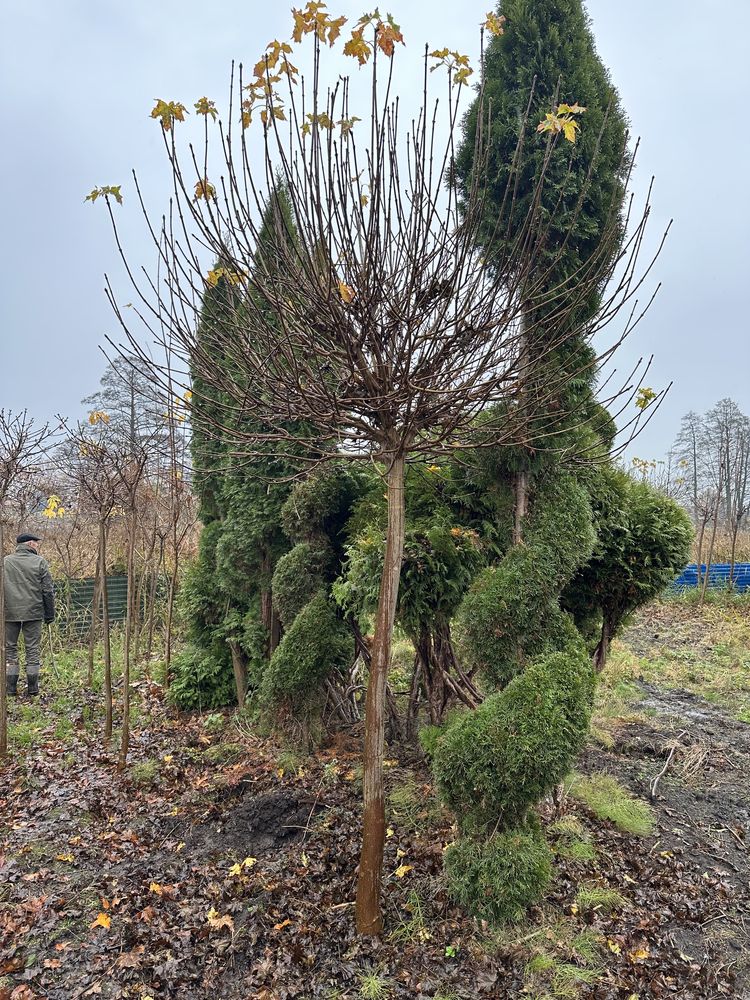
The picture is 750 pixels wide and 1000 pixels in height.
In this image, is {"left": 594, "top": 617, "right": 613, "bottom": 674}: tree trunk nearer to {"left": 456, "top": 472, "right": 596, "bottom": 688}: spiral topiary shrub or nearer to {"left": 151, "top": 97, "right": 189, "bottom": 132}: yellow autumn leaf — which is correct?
{"left": 456, "top": 472, "right": 596, "bottom": 688}: spiral topiary shrub

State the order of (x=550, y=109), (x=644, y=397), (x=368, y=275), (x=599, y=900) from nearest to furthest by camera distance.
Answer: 1. (x=368, y=275)
2. (x=644, y=397)
3. (x=599, y=900)
4. (x=550, y=109)

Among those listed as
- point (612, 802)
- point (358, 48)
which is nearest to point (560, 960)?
point (612, 802)

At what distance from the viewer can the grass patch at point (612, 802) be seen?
389 centimetres

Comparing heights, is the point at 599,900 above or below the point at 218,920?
above

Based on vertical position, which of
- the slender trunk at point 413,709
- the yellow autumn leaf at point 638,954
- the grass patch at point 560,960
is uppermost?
the slender trunk at point 413,709

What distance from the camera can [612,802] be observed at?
414cm

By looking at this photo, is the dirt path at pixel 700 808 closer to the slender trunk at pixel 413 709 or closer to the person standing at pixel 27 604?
the slender trunk at pixel 413 709

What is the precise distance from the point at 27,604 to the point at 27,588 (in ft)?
0.62

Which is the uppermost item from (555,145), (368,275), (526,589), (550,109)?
(550,109)

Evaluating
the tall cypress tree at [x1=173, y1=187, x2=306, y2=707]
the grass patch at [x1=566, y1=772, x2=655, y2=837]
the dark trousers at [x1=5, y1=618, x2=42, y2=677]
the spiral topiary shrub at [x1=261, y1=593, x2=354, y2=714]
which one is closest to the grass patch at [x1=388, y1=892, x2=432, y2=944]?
the grass patch at [x1=566, y1=772, x2=655, y2=837]

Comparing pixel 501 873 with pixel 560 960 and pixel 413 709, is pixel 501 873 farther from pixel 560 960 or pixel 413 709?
pixel 413 709

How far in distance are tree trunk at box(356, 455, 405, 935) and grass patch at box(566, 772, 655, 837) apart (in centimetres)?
197

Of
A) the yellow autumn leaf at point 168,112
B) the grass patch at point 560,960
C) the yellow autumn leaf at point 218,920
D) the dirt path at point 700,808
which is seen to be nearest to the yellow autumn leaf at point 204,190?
the yellow autumn leaf at point 168,112

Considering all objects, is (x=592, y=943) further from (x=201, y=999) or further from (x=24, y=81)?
(x=24, y=81)
